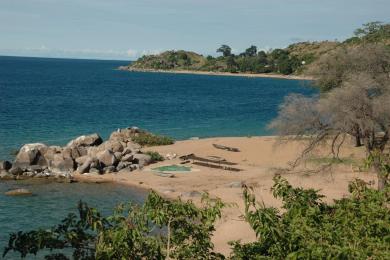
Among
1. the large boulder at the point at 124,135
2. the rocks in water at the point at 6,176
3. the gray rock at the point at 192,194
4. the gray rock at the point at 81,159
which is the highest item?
the large boulder at the point at 124,135

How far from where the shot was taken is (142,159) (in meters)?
37.3

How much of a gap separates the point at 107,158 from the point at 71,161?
8.35 ft

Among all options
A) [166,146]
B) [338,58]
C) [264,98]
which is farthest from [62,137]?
[264,98]

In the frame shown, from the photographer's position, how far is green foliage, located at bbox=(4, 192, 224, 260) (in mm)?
7938

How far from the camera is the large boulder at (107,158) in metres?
Answer: 36.1

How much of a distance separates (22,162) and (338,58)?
24190 mm

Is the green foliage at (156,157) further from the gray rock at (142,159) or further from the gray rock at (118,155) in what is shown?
the gray rock at (118,155)

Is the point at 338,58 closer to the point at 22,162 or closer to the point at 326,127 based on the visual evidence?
the point at 326,127

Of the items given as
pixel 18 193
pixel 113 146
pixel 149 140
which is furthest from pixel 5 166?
pixel 149 140

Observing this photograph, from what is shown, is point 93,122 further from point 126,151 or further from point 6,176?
point 6,176

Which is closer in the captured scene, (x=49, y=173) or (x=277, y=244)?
(x=277, y=244)

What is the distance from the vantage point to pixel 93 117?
215 feet

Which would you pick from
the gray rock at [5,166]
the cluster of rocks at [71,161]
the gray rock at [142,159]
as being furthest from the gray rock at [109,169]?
the gray rock at [5,166]

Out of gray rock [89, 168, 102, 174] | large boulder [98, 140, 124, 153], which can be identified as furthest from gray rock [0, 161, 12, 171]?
large boulder [98, 140, 124, 153]
